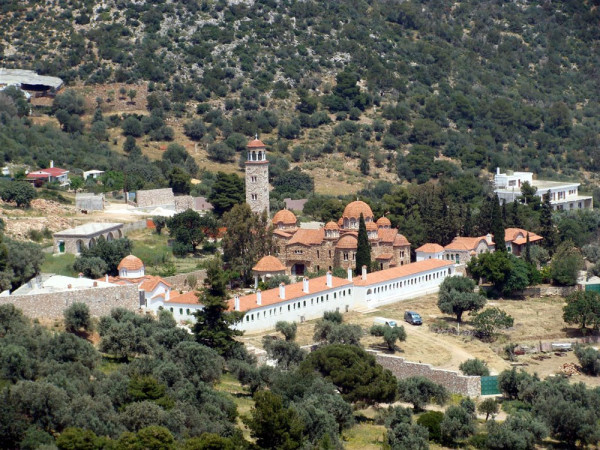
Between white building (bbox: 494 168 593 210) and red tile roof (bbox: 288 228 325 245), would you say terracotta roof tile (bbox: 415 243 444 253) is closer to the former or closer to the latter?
red tile roof (bbox: 288 228 325 245)

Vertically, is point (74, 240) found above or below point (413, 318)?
above

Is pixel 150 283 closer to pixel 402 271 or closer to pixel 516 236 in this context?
pixel 402 271

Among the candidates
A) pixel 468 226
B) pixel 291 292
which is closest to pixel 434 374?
pixel 291 292

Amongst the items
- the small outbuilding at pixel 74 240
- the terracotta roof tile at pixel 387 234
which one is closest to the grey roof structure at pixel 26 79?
the small outbuilding at pixel 74 240

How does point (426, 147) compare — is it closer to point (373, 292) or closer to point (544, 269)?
point (544, 269)

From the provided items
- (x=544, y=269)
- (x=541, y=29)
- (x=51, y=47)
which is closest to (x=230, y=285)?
(x=544, y=269)

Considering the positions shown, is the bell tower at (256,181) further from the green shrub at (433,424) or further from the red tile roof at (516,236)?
the green shrub at (433,424)
